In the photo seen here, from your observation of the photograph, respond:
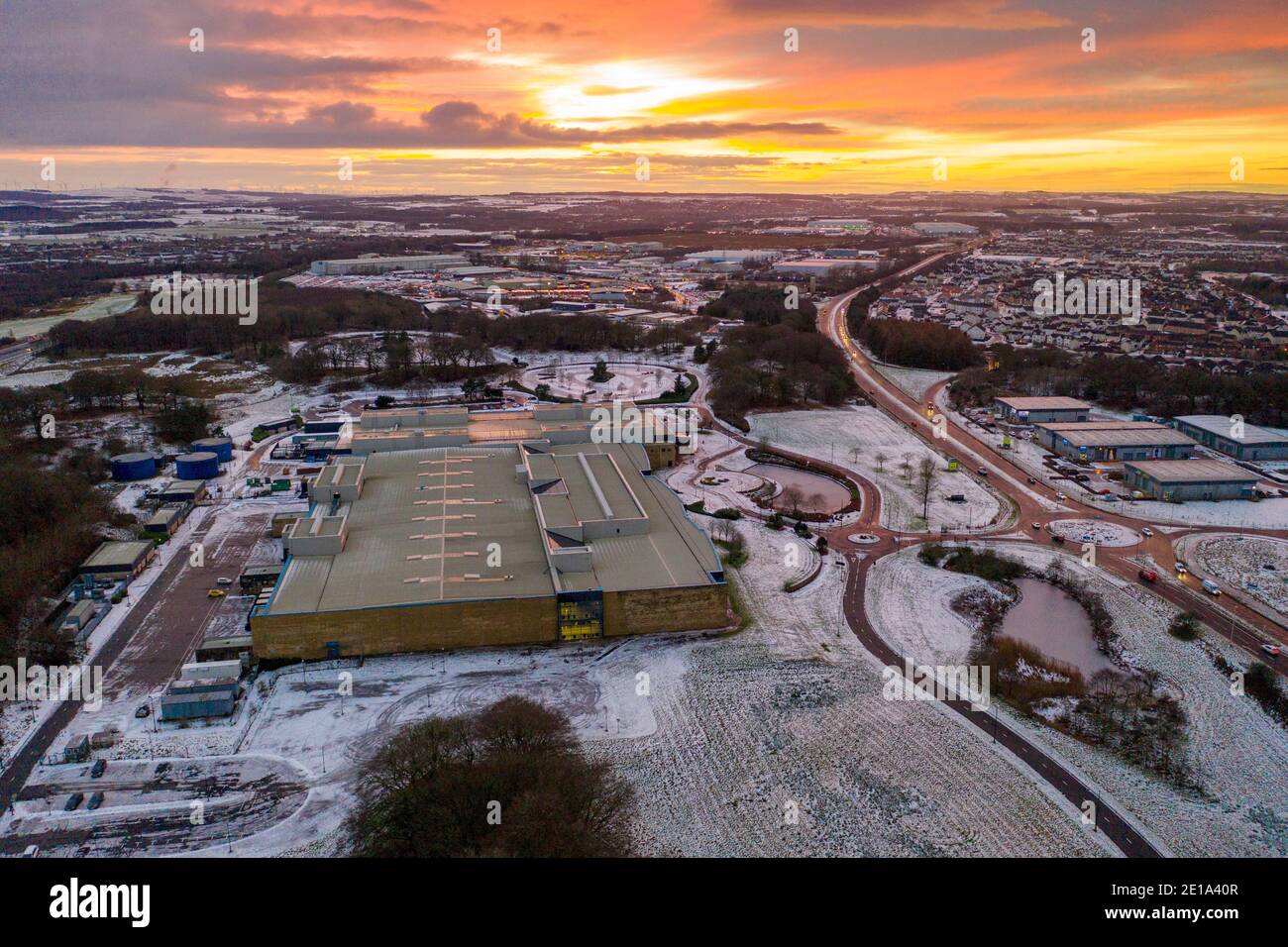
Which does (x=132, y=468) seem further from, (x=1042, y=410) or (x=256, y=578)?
(x=1042, y=410)

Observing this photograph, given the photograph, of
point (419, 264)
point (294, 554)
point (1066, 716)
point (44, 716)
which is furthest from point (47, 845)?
point (419, 264)

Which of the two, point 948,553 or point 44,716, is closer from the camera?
point 44,716

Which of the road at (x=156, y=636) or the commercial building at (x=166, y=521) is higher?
the commercial building at (x=166, y=521)

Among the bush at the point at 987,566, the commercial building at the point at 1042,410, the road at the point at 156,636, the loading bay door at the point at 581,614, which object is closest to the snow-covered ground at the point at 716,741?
the loading bay door at the point at 581,614

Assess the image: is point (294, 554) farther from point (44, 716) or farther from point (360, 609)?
point (44, 716)

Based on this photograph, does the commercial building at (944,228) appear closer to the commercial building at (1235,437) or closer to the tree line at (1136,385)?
the tree line at (1136,385)

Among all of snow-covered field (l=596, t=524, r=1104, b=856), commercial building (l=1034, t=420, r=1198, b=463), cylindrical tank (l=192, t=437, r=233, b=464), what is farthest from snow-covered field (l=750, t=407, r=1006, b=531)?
cylindrical tank (l=192, t=437, r=233, b=464)

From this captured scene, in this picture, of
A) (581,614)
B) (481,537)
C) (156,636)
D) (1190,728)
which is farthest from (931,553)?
(156,636)
